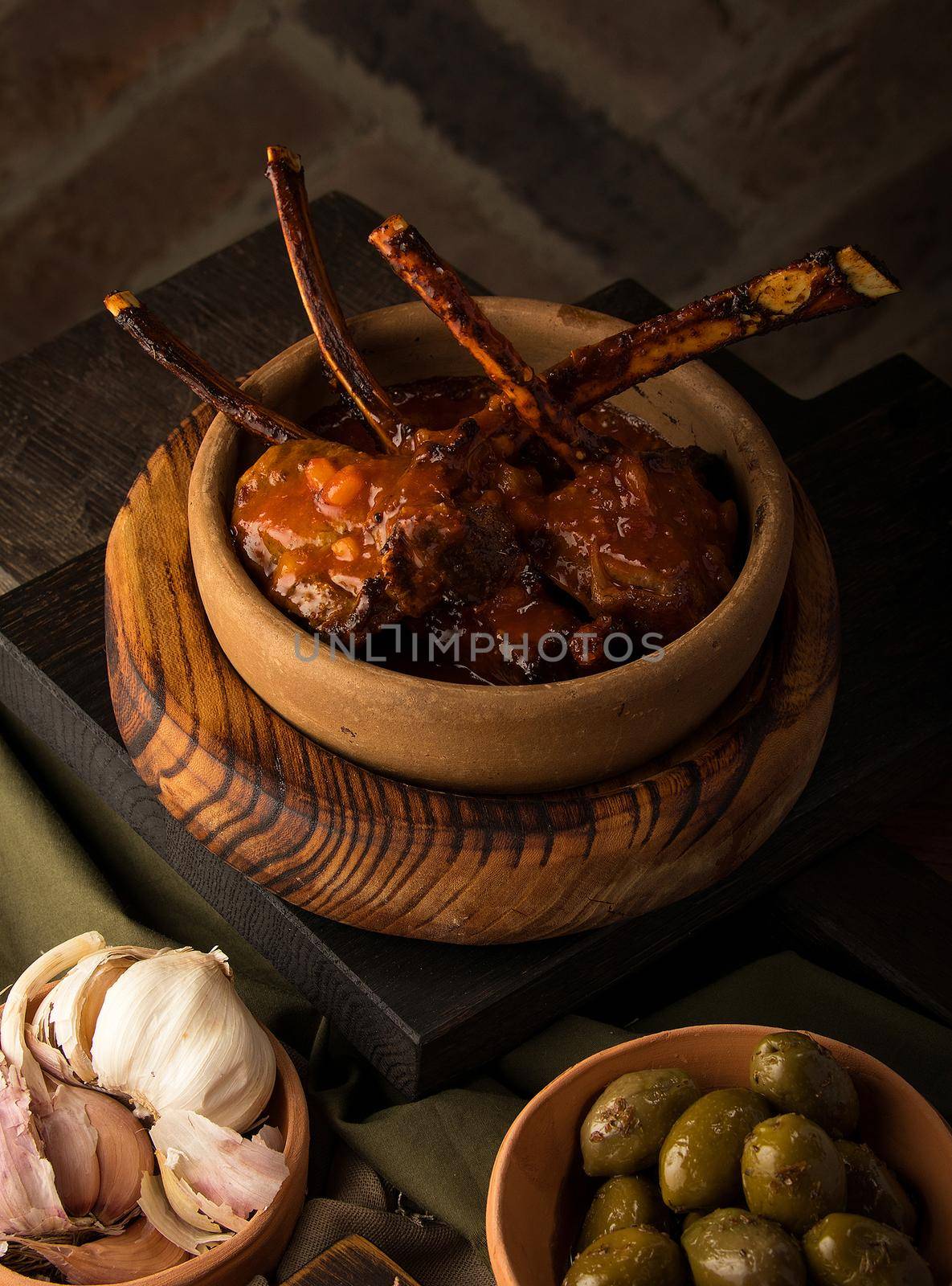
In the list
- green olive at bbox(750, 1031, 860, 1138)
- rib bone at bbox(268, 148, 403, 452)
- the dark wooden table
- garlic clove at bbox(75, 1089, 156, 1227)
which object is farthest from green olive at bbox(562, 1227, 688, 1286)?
rib bone at bbox(268, 148, 403, 452)

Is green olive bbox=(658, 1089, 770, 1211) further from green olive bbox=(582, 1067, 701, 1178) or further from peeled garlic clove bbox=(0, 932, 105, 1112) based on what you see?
peeled garlic clove bbox=(0, 932, 105, 1112)

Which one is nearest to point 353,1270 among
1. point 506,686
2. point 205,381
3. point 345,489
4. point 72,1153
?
point 72,1153

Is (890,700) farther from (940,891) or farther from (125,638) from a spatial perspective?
(125,638)

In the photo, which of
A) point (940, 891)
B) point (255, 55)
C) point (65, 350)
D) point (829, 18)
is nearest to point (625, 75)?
point (829, 18)

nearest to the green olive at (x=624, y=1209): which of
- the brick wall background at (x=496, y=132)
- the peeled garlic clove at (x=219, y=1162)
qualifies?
the peeled garlic clove at (x=219, y=1162)

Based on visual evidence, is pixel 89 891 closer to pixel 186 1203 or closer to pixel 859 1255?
pixel 186 1203

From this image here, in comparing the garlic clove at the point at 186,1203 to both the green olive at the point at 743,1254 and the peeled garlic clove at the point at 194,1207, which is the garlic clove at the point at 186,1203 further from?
the green olive at the point at 743,1254

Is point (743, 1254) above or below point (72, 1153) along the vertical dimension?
below

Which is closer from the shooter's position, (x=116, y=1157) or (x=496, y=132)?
(x=116, y=1157)
